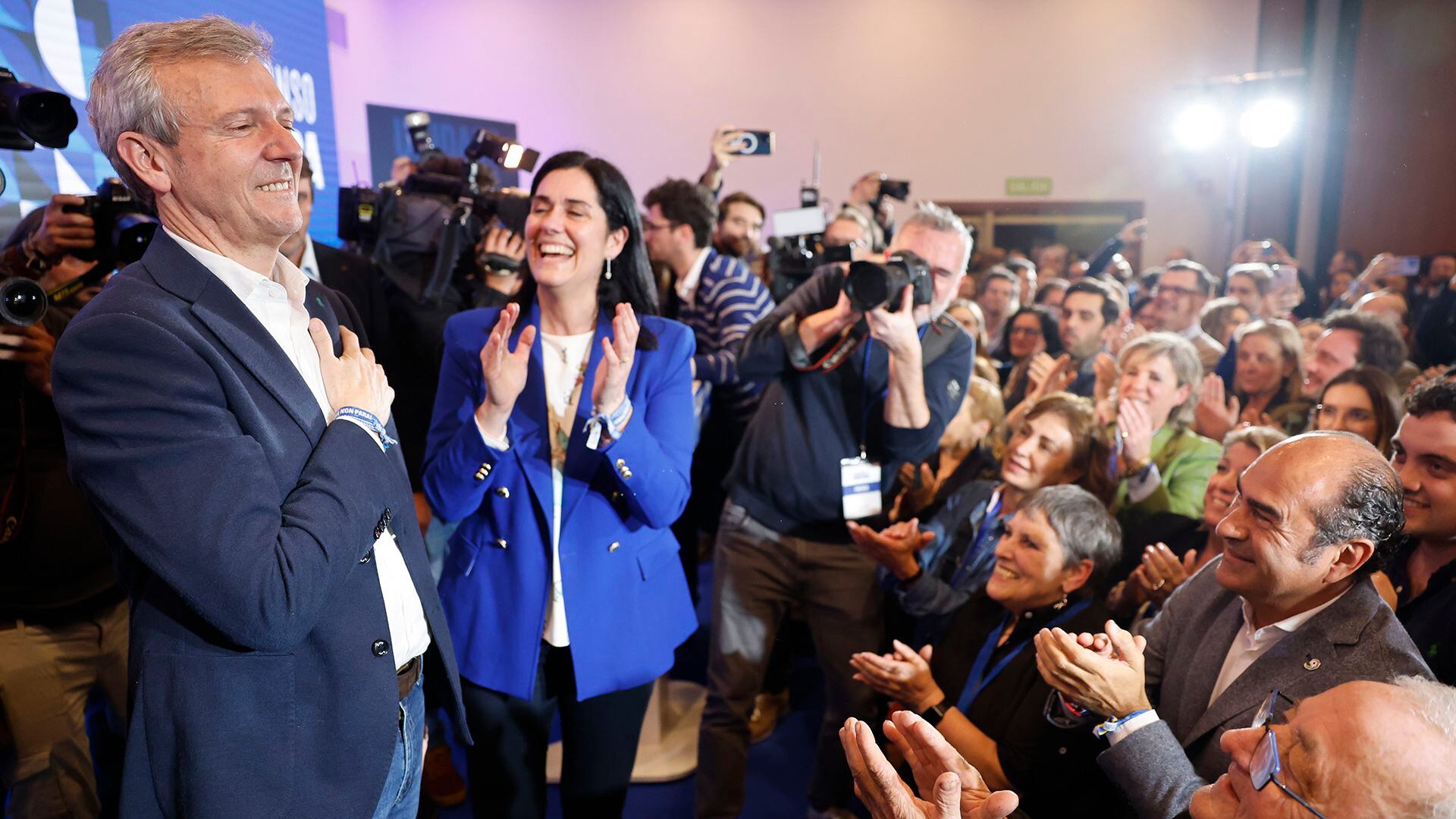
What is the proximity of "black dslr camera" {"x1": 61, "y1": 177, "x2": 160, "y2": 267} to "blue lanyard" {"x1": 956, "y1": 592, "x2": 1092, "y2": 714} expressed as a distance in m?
1.68

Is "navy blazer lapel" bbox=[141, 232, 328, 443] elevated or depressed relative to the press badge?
elevated

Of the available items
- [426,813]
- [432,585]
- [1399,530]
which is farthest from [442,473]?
[1399,530]

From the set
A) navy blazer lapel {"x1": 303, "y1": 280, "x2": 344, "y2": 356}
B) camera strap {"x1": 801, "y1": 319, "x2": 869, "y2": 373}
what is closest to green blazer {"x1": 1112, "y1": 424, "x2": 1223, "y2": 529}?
camera strap {"x1": 801, "y1": 319, "x2": 869, "y2": 373}

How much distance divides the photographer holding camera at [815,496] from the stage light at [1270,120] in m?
7.28

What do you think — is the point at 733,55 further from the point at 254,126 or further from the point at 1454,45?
the point at 254,126

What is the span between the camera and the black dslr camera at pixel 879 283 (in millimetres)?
2039

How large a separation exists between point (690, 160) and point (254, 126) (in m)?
8.78

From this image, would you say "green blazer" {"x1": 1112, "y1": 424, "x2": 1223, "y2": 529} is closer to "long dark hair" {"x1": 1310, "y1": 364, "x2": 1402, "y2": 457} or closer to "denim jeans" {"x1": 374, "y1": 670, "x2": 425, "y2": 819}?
"long dark hair" {"x1": 1310, "y1": 364, "x2": 1402, "y2": 457}

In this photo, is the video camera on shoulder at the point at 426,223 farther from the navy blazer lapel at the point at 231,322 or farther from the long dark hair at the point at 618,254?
the navy blazer lapel at the point at 231,322

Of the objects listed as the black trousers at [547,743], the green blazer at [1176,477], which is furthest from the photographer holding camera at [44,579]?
the green blazer at [1176,477]

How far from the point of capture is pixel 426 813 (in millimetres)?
2205

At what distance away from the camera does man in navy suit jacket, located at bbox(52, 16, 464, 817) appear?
3.05 ft

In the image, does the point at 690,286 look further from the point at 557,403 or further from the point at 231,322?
the point at 231,322

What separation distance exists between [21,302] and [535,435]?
797 mm
